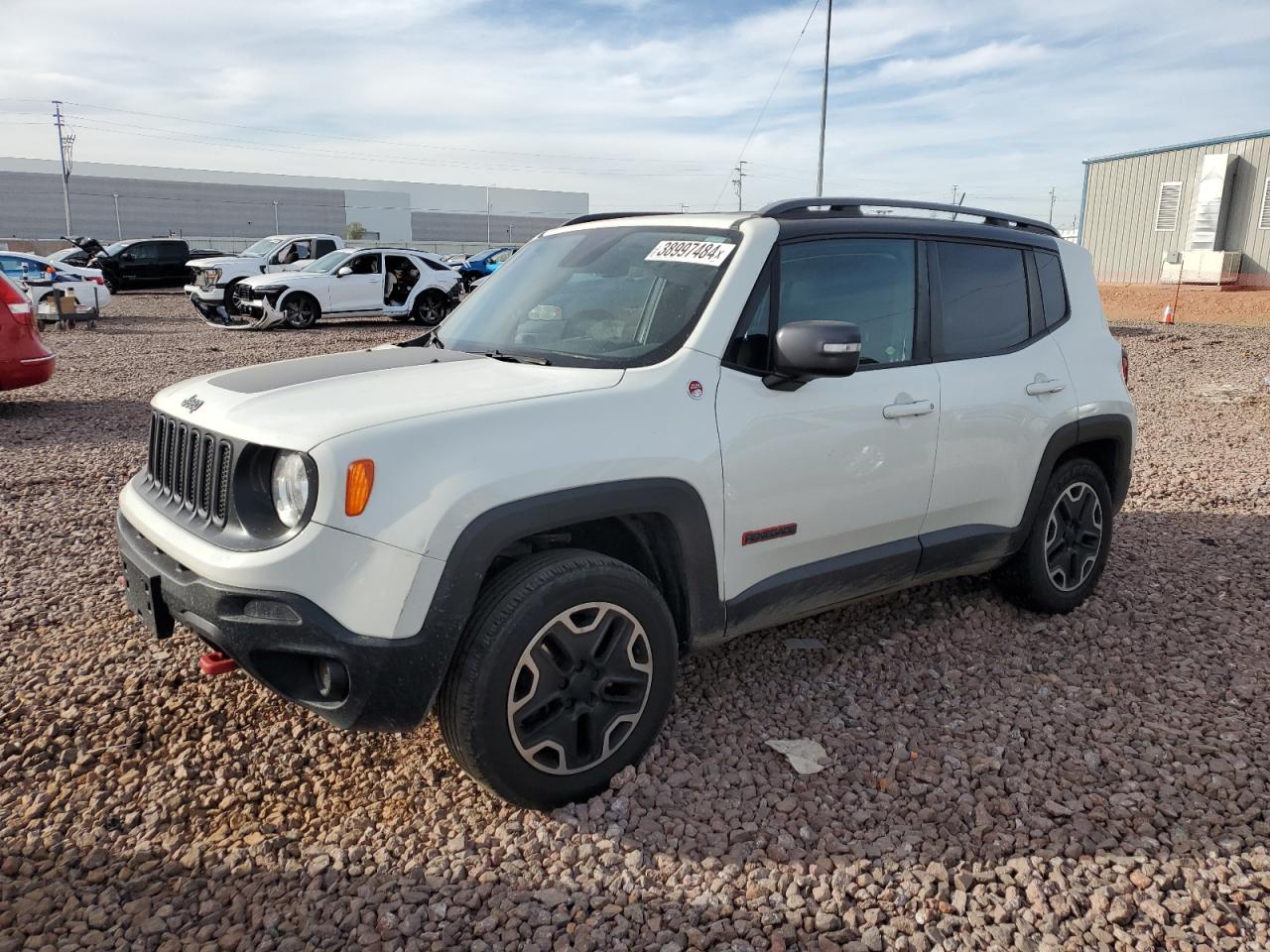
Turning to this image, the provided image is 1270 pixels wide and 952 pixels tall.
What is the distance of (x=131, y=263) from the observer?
30.0 metres

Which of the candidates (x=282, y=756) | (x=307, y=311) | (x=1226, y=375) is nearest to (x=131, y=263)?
(x=307, y=311)

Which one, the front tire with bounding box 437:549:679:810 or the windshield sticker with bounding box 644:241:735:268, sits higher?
the windshield sticker with bounding box 644:241:735:268

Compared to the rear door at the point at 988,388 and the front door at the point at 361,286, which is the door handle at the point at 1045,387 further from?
the front door at the point at 361,286

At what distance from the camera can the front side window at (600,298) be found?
133 inches

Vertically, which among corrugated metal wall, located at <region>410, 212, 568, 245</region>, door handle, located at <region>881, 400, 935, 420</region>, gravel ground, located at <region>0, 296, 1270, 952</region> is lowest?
gravel ground, located at <region>0, 296, 1270, 952</region>

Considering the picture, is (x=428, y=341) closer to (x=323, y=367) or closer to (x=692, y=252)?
(x=323, y=367)

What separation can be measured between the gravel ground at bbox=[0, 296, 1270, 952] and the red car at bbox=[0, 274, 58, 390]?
500 centimetres

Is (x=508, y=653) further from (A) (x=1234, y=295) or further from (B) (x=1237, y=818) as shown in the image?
(A) (x=1234, y=295)

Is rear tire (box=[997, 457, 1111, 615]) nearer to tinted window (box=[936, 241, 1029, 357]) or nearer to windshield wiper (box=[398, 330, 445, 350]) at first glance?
tinted window (box=[936, 241, 1029, 357])

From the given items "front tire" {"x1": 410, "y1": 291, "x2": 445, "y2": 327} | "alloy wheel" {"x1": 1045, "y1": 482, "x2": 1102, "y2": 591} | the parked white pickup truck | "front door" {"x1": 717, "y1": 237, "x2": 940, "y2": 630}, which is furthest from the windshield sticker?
the parked white pickup truck

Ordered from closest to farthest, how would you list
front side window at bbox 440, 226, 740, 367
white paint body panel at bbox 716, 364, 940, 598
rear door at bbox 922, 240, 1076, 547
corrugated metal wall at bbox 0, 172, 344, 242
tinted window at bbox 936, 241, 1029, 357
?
1. white paint body panel at bbox 716, 364, 940, 598
2. front side window at bbox 440, 226, 740, 367
3. rear door at bbox 922, 240, 1076, 547
4. tinted window at bbox 936, 241, 1029, 357
5. corrugated metal wall at bbox 0, 172, 344, 242

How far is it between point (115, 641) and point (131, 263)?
2978 centimetres

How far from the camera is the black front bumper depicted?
2592 mm

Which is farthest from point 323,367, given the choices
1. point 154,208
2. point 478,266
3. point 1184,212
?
point 154,208
